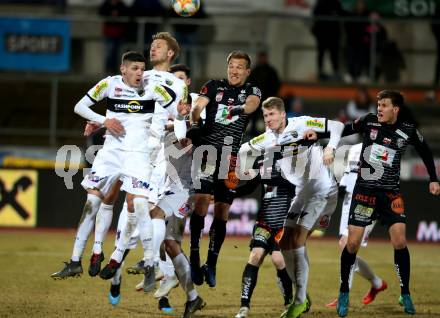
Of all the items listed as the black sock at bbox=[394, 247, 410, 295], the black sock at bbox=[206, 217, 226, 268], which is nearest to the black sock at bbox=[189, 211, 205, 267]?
the black sock at bbox=[206, 217, 226, 268]

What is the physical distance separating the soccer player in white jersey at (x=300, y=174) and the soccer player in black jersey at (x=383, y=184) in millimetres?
365

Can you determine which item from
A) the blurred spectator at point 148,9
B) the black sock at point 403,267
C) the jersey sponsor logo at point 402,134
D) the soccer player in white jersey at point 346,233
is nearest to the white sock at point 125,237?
the soccer player in white jersey at point 346,233

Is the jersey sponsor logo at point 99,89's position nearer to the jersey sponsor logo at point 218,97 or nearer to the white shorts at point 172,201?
the white shorts at point 172,201

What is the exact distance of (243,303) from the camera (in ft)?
33.8

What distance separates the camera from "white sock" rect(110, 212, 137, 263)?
10.4 m

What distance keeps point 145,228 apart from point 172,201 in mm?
572

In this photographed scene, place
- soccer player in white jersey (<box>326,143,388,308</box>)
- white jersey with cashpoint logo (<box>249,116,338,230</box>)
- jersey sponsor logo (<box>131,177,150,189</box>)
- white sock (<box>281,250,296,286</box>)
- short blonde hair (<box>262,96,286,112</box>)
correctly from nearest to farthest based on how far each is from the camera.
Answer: jersey sponsor logo (<box>131,177,150,189</box>) → short blonde hair (<box>262,96,286,112</box>) → white jersey with cashpoint logo (<box>249,116,338,230</box>) → white sock (<box>281,250,296,286</box>) → soccer player in white jersey (<box>326,143,388,308</box>)

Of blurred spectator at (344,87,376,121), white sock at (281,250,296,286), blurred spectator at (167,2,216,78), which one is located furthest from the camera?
blurred spectator at (167,2,216,78)

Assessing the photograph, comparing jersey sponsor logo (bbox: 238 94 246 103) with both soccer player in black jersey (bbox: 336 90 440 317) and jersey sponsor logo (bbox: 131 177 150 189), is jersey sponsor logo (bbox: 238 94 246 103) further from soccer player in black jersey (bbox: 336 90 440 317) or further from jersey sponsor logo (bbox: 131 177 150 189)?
jersey sponsor logo (bbox: 131 177 150 189)

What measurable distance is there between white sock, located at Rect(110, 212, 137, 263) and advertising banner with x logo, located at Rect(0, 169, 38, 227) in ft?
27.5

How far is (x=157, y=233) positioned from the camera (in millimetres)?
10406

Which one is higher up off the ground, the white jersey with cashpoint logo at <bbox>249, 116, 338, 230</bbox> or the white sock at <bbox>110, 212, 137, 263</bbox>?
the white jersey with cashpoint logo at <bbox>249, 116, 338, 230</bbox>

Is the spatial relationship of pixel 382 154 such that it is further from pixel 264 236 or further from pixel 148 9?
pixel 148 9

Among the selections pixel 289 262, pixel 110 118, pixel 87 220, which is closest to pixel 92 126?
pixel 110 118
